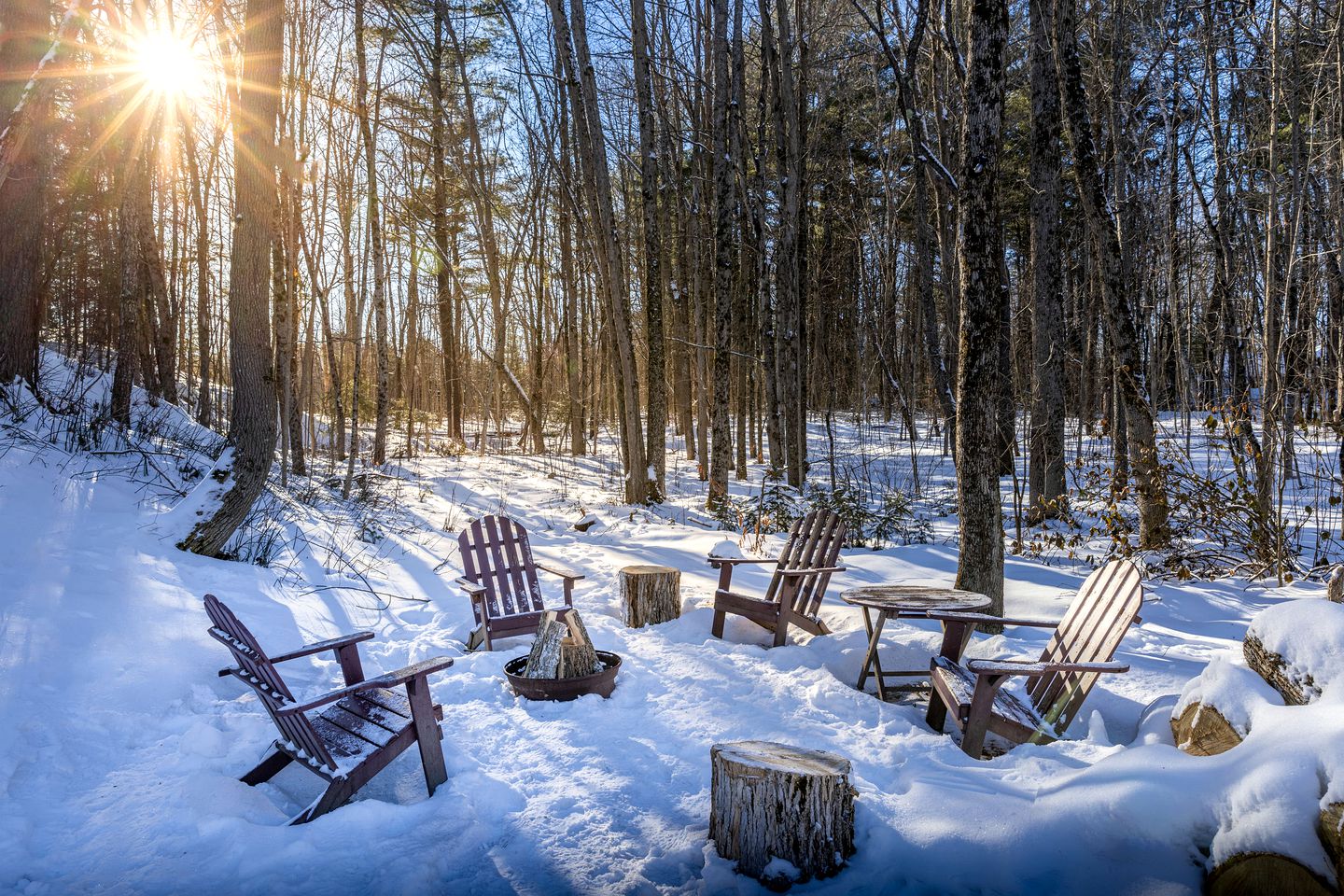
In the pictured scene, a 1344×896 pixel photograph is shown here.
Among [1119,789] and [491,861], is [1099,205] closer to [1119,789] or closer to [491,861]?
[1119,789]

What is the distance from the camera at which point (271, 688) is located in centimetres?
281

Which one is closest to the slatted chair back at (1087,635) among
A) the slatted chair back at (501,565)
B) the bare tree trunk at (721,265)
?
the slatted chair back at (501,565)

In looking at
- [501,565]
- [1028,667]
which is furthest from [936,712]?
[501,565]

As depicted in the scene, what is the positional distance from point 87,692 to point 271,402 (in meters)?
3.33

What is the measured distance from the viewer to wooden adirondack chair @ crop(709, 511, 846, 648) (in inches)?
194

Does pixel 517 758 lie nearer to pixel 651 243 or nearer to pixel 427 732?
pixel 427 732

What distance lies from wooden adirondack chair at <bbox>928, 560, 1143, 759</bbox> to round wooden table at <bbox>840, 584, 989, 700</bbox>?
0.10 metres

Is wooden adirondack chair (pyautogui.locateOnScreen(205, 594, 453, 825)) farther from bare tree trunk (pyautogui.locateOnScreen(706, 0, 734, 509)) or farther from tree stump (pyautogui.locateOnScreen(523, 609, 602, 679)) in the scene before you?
bare tree trunk (pyautogui.locateOnScreen(706, 0, 734, 509))

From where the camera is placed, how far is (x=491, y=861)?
2.55 metres

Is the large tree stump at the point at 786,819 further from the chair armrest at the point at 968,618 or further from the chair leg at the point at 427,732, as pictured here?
the chair armrest at the point at 968,618

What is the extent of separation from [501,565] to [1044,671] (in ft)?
12.3

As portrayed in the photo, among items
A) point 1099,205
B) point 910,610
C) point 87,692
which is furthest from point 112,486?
point 1099,205

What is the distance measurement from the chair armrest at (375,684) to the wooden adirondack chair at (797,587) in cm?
248

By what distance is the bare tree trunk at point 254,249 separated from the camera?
5887 mm
